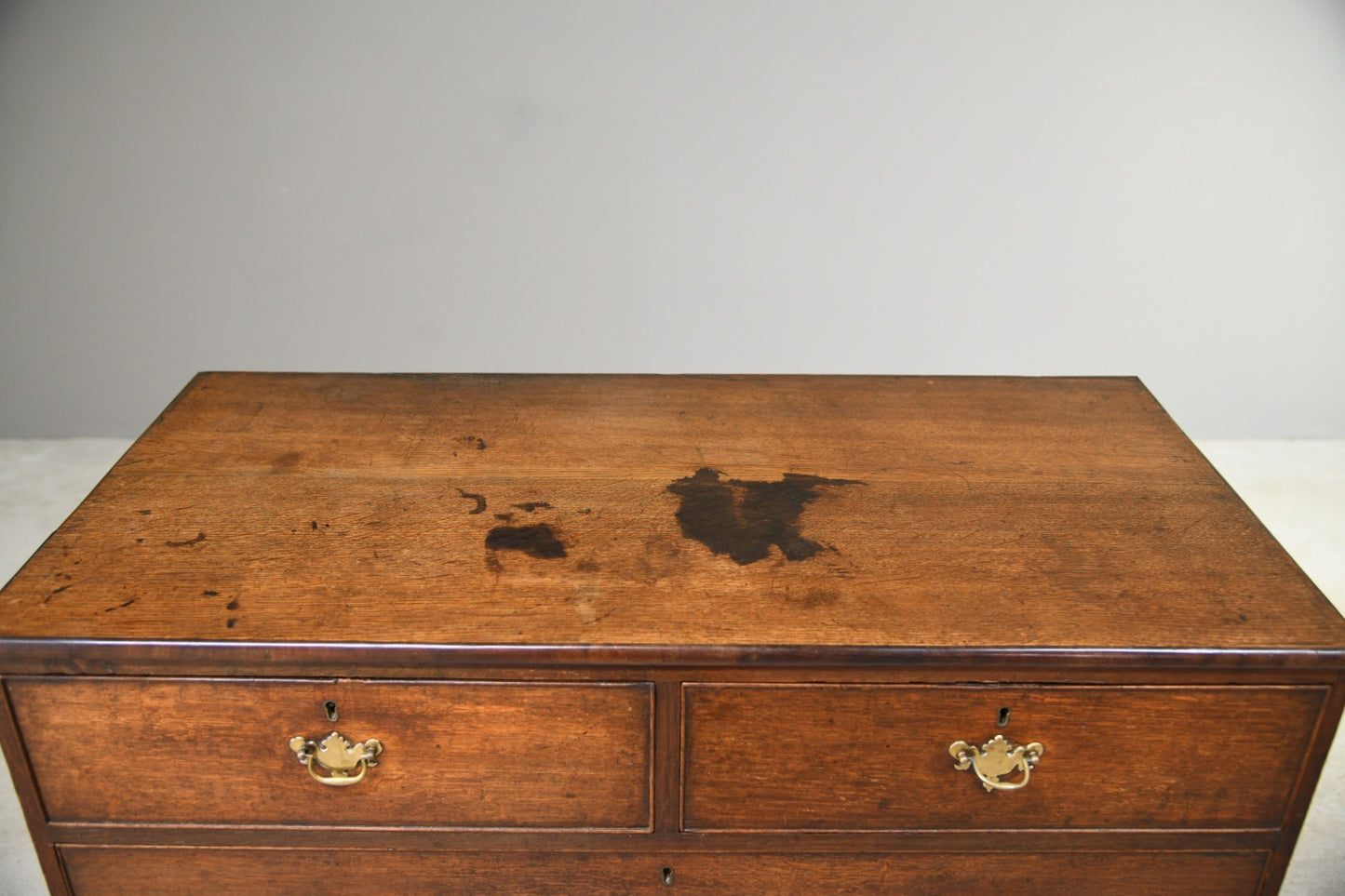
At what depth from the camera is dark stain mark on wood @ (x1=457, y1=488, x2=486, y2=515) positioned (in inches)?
62.9

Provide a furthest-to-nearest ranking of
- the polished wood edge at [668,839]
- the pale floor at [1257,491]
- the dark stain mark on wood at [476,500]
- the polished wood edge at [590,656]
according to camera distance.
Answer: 1. the pale floor at [1257,491]
2. the dark stain mark on wood at [476,500]
3. the polished wood edge at [668,839]
4. the polished wood edge at [590,656]

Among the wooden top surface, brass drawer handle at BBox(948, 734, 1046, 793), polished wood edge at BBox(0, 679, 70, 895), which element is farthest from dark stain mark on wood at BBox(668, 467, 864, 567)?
polished wood edge at BBox(0, 679, 70, 895)

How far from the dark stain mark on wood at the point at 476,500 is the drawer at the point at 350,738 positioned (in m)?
0.27

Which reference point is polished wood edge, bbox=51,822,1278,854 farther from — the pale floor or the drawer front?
the pale floor

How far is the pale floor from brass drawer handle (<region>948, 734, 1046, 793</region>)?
918 millimetres

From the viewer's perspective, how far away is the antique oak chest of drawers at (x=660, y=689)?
1379mm

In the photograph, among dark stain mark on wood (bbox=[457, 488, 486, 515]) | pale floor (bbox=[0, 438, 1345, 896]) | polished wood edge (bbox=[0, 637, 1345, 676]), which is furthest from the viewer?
pale floor (bbox=[0, 438, 1345, 896])

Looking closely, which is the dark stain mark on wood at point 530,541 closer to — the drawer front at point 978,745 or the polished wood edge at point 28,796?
the drawer front at point 978,745

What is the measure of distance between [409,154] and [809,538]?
A: 1562mm

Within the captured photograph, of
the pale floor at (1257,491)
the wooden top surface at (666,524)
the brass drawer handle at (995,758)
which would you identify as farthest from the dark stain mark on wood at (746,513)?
the pale floor at (1257,491)

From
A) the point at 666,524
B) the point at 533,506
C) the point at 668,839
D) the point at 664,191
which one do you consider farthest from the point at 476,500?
the point at 664,191

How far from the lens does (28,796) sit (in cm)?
146

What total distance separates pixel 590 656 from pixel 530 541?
225mm

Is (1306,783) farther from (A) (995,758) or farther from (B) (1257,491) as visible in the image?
(B) (1257,491)
